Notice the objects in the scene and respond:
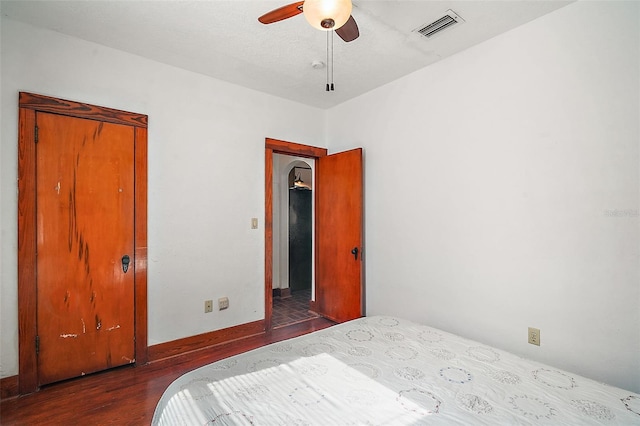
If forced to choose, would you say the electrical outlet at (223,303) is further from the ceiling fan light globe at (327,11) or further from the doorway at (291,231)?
the ceiling fan light globe at (327,11)

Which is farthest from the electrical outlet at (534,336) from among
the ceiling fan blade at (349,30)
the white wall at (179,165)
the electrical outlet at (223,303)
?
the electrical outlet at (223,303)

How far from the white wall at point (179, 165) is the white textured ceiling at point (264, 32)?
194 millimetres

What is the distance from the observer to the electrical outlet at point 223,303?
312 centimetres

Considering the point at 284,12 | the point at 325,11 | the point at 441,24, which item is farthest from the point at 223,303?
the point at 441,24

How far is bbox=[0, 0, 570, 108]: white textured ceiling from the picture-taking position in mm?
2020

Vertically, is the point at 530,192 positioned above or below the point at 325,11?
below

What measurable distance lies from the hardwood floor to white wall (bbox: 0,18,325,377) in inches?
10.3

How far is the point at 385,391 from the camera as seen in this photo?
1.30m

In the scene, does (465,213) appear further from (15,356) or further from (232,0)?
(15,356)

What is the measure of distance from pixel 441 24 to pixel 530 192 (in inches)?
54.2

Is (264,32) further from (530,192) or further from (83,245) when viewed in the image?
(530,192)

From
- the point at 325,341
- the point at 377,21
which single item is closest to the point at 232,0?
the point at 377,21

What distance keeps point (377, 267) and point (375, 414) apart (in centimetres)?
225

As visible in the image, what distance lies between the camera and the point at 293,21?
2156 mm
